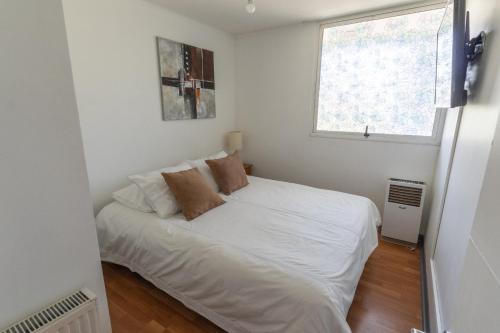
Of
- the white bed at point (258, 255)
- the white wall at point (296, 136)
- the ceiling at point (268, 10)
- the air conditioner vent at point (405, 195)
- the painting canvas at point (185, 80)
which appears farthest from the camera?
the white wall at point (296, 136)

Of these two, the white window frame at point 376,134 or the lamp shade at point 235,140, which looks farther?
the lamp shade at point 235,140

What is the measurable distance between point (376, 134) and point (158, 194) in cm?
253

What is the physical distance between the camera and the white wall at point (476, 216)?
48cm

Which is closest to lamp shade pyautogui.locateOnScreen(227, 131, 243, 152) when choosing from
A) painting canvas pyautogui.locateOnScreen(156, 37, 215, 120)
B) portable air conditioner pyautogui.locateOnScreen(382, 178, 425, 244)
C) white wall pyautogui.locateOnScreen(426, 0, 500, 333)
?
painting canvas pyautogui.locateOnScreen(156, 37, 215, 120)

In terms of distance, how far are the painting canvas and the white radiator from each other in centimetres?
209

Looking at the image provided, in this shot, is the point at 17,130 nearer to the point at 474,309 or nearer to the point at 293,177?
the point at 474,309

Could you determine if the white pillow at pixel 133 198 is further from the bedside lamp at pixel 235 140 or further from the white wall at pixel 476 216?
the white wall at pixel 476 216

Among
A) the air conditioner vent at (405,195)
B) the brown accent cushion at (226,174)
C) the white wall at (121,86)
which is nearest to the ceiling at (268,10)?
the white wall at (121,86)

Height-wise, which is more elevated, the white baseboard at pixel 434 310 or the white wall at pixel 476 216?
the white wall at pixel 476 216

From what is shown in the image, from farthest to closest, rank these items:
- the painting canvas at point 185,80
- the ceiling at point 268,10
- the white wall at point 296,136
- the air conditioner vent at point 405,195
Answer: the white wall at point 296,136, the painting canvas at point 185,80, the air conditioner vent at point 405,195, the ceiling at point 268,10

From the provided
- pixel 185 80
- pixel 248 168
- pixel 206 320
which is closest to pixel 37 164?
pixel 206 320

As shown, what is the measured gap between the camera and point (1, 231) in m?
0.88

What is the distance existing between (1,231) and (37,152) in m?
0.31

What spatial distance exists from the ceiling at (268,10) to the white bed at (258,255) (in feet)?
6.66
